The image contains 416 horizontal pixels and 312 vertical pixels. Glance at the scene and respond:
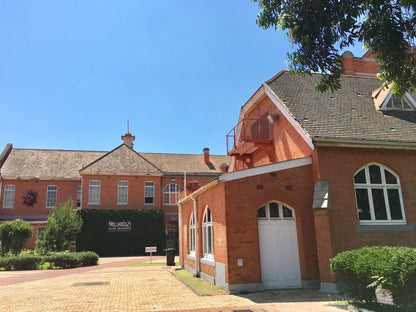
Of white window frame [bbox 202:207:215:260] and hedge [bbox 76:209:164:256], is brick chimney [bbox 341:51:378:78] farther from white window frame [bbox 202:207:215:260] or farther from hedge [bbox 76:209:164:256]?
hedge [bbox 76:209:164:256]

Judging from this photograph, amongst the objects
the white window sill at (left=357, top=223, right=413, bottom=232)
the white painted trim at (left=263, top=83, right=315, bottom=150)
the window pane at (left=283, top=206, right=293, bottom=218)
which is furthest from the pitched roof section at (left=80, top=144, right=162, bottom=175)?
the white window sill at (left=357, top=223, right=413, bottom=232)

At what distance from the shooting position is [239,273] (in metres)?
10.2

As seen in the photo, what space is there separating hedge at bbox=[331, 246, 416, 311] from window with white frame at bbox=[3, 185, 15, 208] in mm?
33701

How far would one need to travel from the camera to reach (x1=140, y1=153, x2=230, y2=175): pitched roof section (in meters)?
38.0

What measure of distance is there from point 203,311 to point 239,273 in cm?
239

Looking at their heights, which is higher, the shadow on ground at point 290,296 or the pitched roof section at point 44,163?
the pitched roof section at point 44,163

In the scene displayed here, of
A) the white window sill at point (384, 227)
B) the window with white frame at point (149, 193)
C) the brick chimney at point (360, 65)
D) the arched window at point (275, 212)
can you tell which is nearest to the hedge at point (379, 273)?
the arched window at point (275, 212)

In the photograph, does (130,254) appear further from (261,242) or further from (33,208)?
(261,242)

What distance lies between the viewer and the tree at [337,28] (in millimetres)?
7547

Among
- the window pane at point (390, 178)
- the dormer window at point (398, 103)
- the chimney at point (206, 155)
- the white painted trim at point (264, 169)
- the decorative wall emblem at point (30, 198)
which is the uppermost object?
the chimney at point (206, 155)

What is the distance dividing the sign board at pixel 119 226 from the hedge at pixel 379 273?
996 inches

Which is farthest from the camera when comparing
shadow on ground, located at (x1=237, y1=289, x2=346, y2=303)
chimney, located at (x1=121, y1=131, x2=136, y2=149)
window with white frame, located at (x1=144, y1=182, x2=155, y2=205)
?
chimney, located at (x1=121, y1=131, x2=136, y2=149)

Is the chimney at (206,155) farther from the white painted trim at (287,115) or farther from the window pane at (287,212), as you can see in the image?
the window pane at (287,212)

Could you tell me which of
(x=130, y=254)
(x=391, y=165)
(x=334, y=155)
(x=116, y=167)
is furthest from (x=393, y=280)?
(x=116, y=167)
